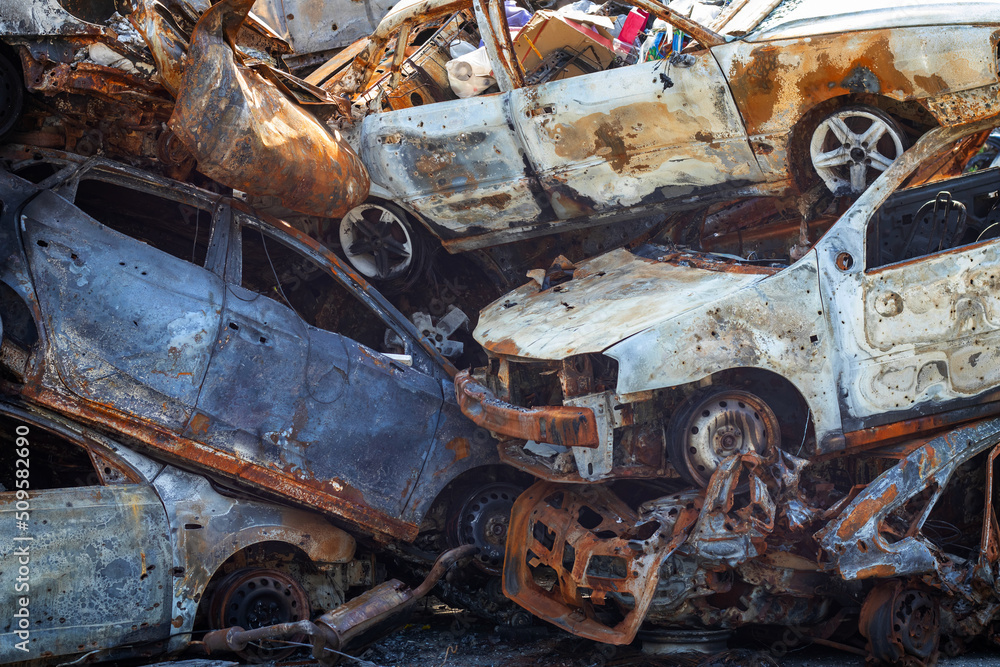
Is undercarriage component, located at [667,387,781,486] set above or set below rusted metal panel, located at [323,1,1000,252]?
below

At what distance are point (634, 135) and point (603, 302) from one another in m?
1.16

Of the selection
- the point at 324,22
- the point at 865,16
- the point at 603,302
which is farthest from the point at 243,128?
the point at 324,22

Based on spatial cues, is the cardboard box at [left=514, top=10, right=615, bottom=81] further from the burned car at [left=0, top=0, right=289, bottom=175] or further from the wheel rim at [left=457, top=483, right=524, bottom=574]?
the wheel rim at [left=457, top=483, right=524, bottom=574]

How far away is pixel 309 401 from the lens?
472 centimetres

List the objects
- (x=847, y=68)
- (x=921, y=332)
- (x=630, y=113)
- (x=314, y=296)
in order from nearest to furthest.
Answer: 1. (x=921, y=332)
2. (x=847, y=68)
3. (x=630, y=113)
4. (x=314, y=296)

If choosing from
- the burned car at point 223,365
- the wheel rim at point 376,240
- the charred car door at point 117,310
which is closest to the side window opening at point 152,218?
the burned car at point 223,365

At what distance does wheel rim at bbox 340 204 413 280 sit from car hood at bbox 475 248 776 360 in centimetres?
89

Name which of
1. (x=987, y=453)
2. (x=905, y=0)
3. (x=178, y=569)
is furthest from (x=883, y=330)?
(x=178, y=569)

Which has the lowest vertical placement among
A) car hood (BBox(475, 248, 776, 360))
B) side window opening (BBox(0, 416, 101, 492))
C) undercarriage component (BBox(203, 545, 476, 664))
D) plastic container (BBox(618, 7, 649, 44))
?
undercarriage component (BBox(203, 545, 476, 664))

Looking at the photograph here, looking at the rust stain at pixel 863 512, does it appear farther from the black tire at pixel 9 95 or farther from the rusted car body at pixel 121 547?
the black tire at pixel 9 95

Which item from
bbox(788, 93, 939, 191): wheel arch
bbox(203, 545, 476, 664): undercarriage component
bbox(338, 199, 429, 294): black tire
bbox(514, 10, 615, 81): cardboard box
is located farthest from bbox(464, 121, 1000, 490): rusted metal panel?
bbox(514, 10, 615, 81): cardboard box

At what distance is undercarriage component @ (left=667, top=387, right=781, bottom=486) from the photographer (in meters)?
4.36

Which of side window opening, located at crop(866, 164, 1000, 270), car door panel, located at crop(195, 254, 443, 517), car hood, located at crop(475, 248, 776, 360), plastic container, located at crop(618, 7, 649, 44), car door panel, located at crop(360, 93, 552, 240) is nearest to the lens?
car hood, located at crop(475, 248, 776, 360)

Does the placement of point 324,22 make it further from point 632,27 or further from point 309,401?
point 309,401
